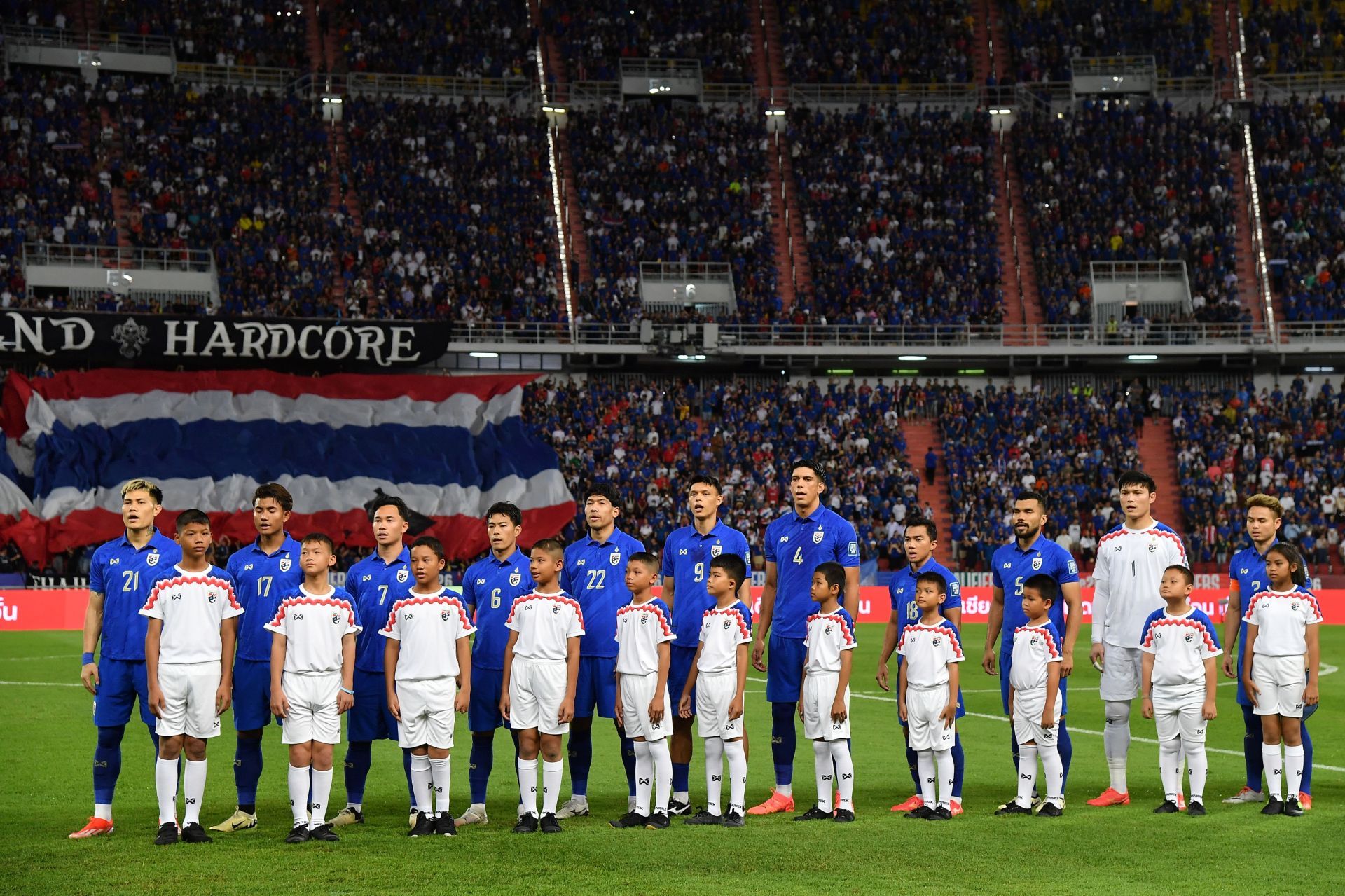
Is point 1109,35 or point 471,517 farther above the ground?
point 1109,35

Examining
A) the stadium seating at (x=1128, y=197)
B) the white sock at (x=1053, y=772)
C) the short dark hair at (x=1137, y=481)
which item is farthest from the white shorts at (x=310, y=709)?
the stadium seating at (x=1128, y=197)

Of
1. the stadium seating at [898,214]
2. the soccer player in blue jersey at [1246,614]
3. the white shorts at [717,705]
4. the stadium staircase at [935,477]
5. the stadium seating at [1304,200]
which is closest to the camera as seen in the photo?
the white shorts at [717,705]

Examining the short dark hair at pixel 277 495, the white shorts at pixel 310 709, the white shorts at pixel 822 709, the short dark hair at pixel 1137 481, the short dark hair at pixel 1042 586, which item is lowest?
the white shorts at pixel 822 709

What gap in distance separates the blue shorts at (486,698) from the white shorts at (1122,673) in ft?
15.8

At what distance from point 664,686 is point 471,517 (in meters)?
27.7

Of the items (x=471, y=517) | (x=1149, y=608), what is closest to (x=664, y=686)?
(x=1149, y=608)

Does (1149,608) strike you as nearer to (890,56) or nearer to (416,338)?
(416,338)

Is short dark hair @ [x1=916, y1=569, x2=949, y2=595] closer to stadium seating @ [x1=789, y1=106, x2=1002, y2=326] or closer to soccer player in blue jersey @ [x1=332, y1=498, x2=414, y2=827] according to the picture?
soccer player in blue jersey @ [x1=332, y1=498, x2=414, y2=827]

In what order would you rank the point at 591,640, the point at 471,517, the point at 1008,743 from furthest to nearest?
the point at 471,517, the point at 1008,743, the point at 591,640

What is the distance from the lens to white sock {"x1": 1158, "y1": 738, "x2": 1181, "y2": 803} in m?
10.9

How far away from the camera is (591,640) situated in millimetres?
10688

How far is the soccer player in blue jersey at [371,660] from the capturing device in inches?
414

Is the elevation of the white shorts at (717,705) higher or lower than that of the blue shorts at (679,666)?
lower

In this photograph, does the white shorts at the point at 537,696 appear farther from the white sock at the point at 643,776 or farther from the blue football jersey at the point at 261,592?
the blue football jersey at the point at 261,592
